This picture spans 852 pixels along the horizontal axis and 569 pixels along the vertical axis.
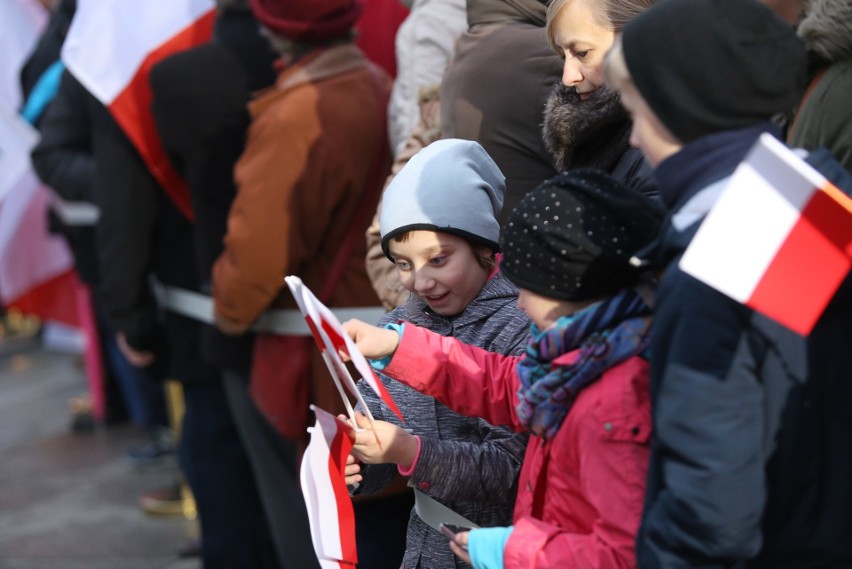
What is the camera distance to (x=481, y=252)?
2170 mm

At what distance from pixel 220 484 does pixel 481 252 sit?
226 cm

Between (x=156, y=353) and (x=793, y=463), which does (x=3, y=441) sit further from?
(x=793, y=463)

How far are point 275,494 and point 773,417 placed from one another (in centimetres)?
262

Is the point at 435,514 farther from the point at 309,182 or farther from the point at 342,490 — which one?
the point at 309,182

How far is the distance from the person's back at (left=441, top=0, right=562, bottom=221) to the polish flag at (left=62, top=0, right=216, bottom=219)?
5.69 feet

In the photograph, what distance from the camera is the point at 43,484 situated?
19.4 feet

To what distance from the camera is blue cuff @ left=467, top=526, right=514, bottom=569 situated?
1.60m

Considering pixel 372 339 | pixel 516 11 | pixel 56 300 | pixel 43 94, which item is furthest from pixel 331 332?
pixel 56 300

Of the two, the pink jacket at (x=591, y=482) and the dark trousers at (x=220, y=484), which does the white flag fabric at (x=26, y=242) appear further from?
the pink jacket at (x=591, y=482)

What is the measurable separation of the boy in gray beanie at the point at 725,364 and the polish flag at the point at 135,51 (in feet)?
9.22

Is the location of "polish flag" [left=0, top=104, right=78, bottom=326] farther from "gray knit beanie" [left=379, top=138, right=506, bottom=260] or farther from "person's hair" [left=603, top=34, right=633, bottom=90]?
"person's hair" [left=603, top=34, right=633, bottom=90]

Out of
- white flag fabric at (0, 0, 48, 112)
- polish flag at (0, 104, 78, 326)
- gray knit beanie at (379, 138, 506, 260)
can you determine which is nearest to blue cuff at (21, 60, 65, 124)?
polish flag at (0, 104, 78, 326)

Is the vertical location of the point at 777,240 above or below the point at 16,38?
above

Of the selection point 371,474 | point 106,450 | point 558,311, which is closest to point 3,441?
point 106,450
